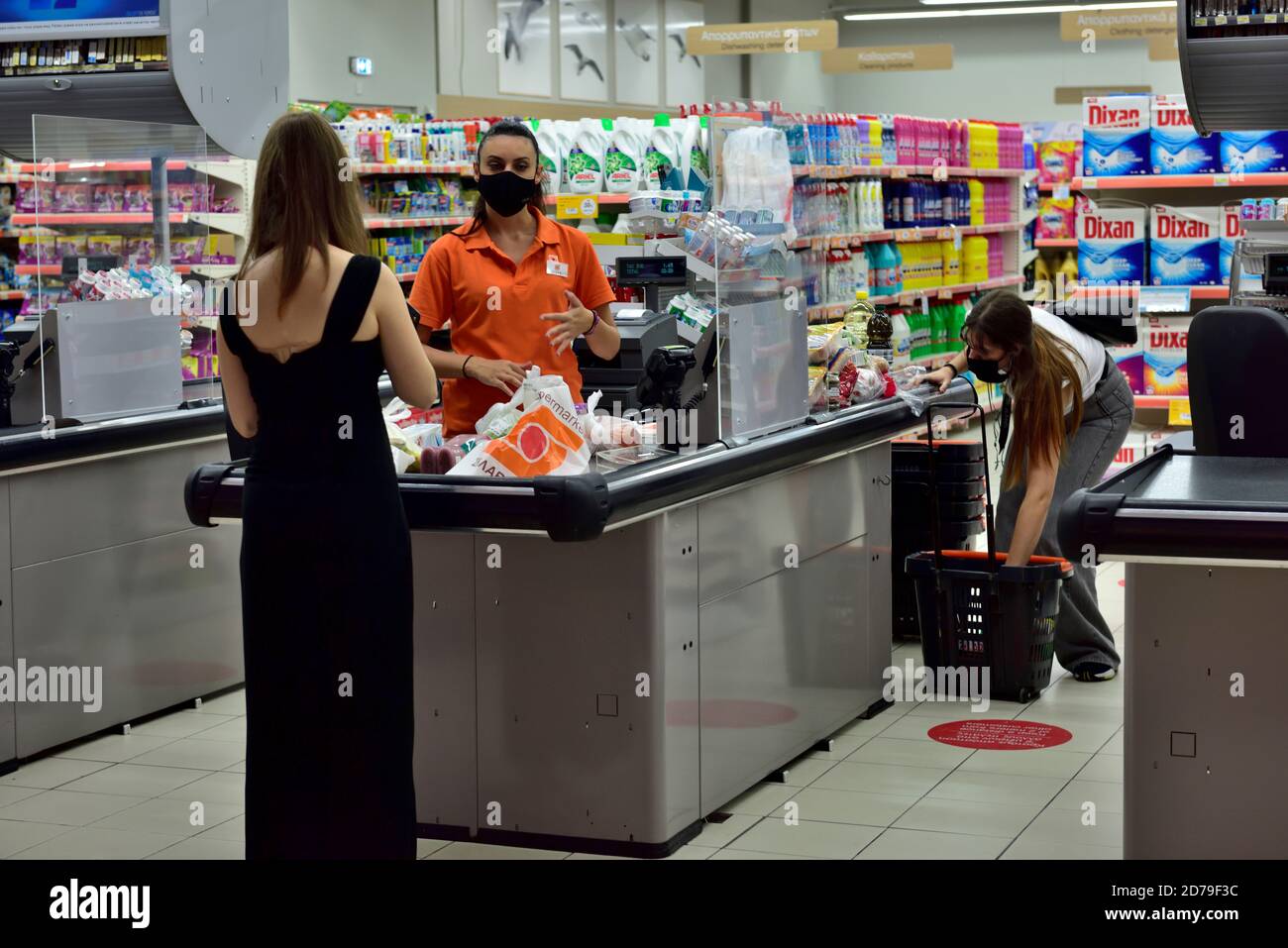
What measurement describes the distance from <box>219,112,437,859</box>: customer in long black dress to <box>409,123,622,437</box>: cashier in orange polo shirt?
39.4 inches

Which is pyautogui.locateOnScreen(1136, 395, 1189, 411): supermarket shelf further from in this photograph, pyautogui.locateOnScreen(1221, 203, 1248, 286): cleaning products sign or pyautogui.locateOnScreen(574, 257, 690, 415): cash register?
pyautogui.locateOnScreen(574, 257, 690, 415): cash register

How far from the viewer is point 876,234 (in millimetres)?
9695

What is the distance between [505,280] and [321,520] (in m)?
1.29

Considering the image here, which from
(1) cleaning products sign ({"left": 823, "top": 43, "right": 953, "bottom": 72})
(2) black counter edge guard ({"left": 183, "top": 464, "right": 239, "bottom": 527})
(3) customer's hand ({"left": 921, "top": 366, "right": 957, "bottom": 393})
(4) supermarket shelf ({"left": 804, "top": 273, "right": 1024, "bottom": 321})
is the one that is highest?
(1) cleaning products sign ({"left": 823, "top": 43, "right": 953, "bottom": 72})

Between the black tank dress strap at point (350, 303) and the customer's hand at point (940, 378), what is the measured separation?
2801 millimetres

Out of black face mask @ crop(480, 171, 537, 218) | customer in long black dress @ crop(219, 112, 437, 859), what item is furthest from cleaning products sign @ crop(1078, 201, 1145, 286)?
customer in long black dress @ crop(219, 112, 437, 859)

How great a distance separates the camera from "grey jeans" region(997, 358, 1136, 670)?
548 centimetres

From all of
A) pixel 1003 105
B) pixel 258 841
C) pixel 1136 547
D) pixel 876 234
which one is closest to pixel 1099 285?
pixel 876 234

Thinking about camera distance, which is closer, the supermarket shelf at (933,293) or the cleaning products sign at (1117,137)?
the supermarket shelf at (933,293)

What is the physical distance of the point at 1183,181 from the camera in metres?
8.87

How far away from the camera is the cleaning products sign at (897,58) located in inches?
761

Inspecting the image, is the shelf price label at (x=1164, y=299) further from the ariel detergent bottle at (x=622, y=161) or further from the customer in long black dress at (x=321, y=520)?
the customer in long black dress at (x=321, y=520)
